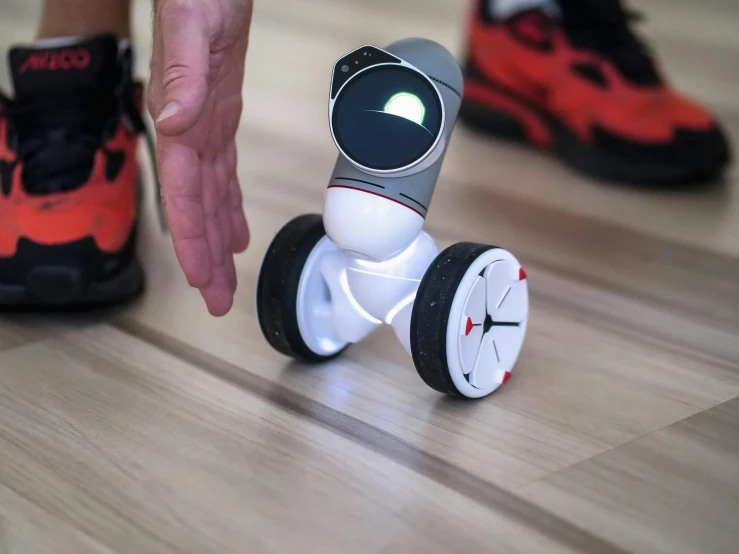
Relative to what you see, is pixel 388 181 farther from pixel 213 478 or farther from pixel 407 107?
pixel 213 478

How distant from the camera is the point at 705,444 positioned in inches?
28.9

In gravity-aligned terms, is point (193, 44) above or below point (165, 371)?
above

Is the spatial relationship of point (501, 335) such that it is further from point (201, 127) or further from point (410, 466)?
point (201, 127)

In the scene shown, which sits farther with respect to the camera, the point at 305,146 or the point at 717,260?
the point at 305,146

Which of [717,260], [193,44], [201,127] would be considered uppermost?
[193,44]

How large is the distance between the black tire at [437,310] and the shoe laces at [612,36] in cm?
82

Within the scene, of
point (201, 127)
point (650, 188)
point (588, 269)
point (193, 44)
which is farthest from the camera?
point (650, 188)

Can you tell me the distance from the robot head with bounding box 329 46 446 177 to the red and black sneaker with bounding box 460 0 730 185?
0.75m

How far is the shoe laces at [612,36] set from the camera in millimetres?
1398

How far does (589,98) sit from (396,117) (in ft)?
2.63

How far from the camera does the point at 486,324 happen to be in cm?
75

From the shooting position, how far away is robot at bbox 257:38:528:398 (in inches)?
27.4

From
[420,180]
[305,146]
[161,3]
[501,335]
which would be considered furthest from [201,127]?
[305,146]

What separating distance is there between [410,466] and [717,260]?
65 centimetres
